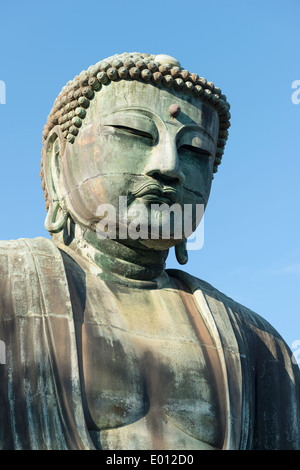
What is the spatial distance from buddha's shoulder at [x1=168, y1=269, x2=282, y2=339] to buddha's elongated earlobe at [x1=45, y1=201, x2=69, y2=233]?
1.26m

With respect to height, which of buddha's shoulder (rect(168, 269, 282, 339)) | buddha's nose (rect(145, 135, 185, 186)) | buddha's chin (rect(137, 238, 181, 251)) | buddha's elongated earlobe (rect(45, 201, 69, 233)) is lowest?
buddha's shoulder (rect(168, 269, 282, 339))

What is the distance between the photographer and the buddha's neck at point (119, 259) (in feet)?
40.1

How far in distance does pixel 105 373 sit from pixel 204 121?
113 inches

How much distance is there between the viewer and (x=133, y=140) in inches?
474

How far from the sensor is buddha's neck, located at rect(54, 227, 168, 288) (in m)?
12.2

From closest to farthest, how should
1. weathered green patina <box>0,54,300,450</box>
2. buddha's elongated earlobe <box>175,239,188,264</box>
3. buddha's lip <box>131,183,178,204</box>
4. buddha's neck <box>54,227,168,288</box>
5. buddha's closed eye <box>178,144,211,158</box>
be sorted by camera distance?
weathered green patina <box>0,54,300,450</box>
buddha's lip <box>131,183,178,204</box>
buddha's neck <box>54,227,168,288</box>
buddha's closed eye <box>178,144,211,158</box>
buddha's elongated earlobe <box>175,239,188,264</box>

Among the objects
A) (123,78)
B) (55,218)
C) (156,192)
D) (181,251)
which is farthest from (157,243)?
(123,78)

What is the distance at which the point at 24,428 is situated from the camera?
423 inches

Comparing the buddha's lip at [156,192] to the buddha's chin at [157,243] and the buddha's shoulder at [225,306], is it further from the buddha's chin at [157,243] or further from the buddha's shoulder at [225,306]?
the buddha's shoulder at [225,306]

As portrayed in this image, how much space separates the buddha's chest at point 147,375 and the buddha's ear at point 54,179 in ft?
3.64

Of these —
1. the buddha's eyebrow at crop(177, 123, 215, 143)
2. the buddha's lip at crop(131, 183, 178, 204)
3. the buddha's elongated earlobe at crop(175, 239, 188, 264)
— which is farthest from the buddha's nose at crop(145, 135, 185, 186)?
the buddha's elongated earlobe at crop(175, 239, 188, 264)

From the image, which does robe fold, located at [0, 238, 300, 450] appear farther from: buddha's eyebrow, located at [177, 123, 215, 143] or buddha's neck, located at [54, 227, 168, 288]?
buddha's eyebrow, located at [177, 123, 215, 143]
